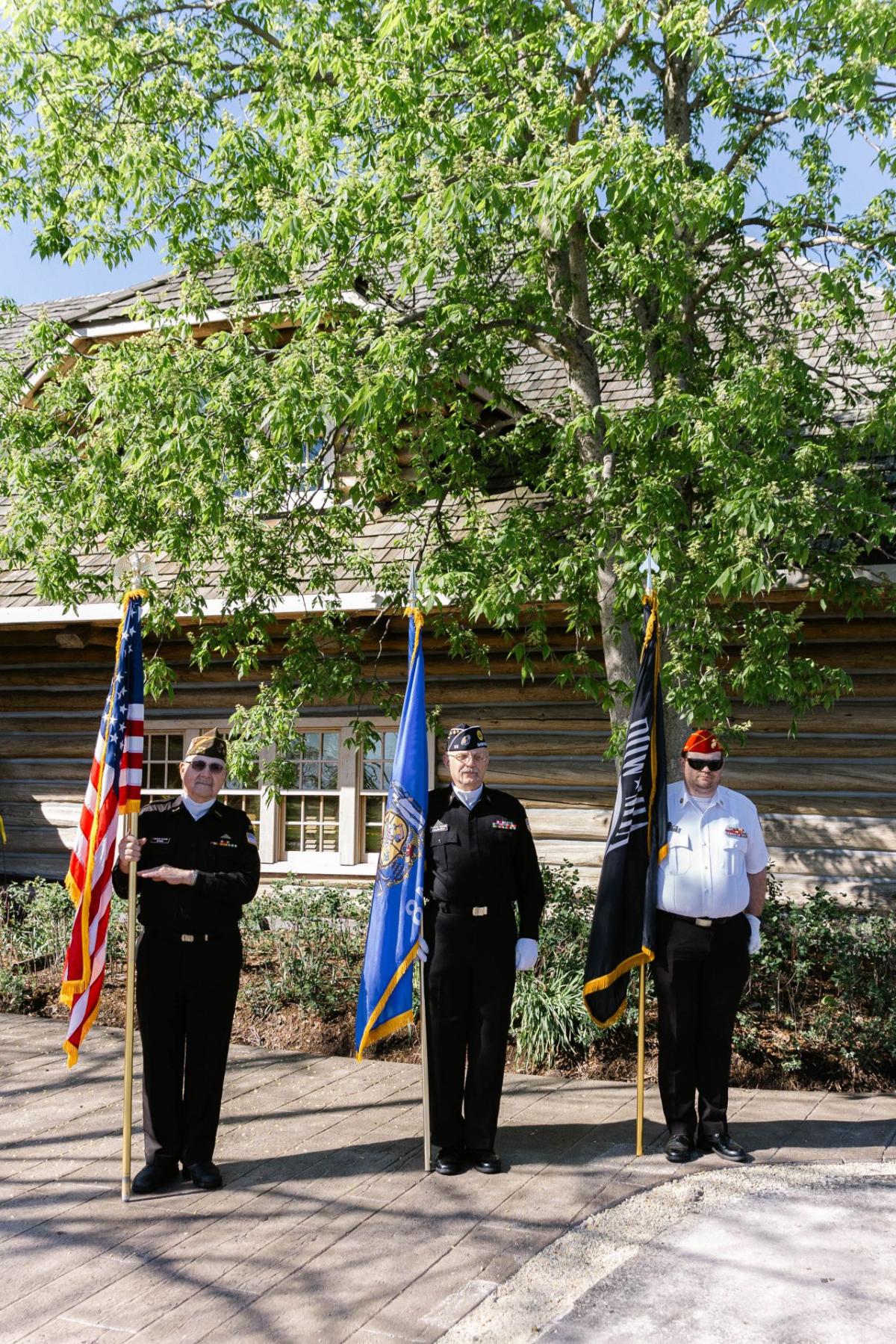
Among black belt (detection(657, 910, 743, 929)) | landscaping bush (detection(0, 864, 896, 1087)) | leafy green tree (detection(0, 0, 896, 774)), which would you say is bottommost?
landscaping bush (detection(0, 864, 896, 1087))

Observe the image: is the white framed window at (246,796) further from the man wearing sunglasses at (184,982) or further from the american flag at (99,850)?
the man wearing sunglasses at (184,982)

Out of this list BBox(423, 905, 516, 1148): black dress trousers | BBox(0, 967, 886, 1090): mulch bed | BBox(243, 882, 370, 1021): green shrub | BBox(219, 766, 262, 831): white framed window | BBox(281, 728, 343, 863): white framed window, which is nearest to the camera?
BBox(423, 905, 516, 1148): black dress trousers

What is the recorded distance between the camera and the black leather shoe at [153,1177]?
195 inches

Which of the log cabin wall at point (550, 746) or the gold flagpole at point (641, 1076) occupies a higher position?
the log cabin wall at point (550, 746)

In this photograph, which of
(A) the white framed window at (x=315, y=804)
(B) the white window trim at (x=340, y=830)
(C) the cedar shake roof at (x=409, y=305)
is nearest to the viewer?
(C) the cedar shake roof at (x=409, y=305)

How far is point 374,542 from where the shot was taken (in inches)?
396

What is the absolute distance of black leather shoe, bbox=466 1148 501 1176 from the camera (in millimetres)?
5176

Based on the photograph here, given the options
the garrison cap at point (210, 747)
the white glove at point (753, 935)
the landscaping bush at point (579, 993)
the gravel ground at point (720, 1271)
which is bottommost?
the gravel ground at point (720, 1271)

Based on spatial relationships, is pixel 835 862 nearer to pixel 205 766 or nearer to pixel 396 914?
pixel 396 914

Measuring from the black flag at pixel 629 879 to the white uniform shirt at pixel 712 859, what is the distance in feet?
0.26

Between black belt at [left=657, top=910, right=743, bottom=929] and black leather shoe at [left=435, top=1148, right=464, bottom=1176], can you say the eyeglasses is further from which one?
black belt at [left=657, top=910, right=743, bottom=929]

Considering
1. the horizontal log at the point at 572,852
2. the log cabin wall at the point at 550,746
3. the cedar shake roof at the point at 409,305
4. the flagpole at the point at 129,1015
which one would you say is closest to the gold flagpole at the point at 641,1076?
the flagpole at the point at 129,1015

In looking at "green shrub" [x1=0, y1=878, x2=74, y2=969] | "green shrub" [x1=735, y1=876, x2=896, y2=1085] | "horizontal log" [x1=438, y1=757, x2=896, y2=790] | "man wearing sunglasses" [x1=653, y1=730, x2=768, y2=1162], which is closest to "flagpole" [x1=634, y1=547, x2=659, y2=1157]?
"man wearing sunglasses" [x1=653, y1=730, x2=768, y2=1162]

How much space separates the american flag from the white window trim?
523 cm
